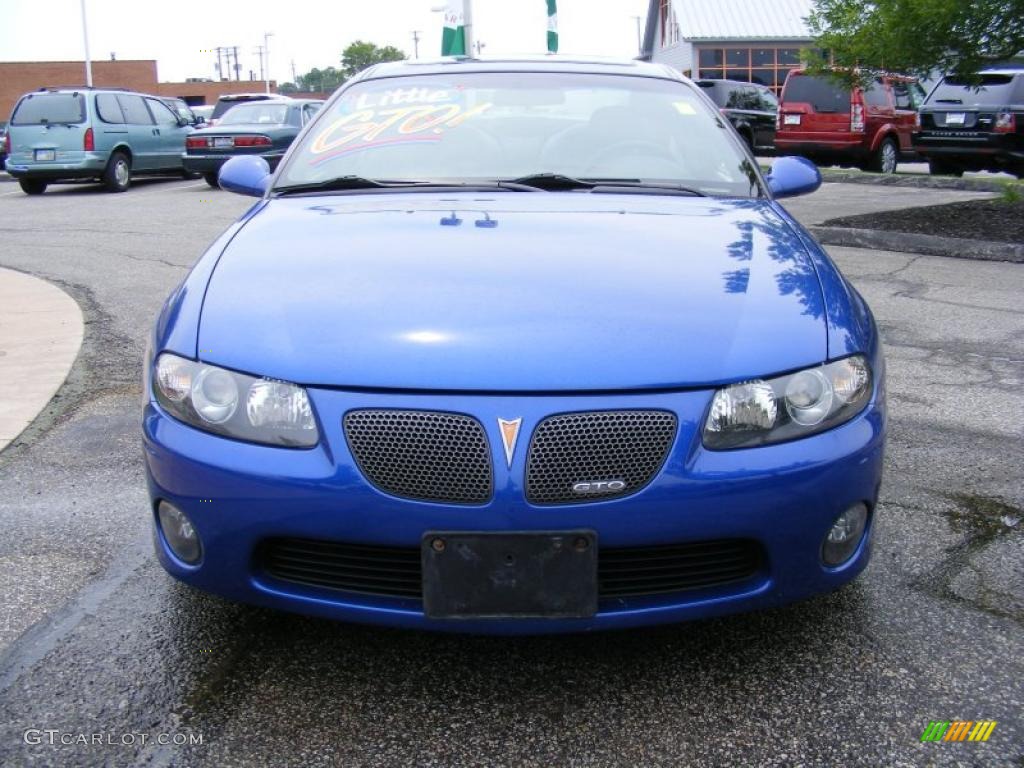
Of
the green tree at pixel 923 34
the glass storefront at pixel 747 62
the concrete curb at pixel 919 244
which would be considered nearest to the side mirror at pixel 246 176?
the concrete curb at pixel 919 244

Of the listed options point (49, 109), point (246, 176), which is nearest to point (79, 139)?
point (49, 109)

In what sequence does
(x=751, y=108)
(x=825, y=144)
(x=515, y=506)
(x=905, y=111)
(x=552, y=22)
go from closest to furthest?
→ 1. (x=515, y=506)
2. (x=825, y=144)
3. (x=905, y=111)
4. (x=552, y=22)
5. (x=751, y=108)

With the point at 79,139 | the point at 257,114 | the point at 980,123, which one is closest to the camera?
the point at 980,123

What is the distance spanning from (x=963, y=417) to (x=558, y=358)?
2.84m

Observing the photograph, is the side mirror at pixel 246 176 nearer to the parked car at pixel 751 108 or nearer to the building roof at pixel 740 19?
the parked car at pixel 751 108

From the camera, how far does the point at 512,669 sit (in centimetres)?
251

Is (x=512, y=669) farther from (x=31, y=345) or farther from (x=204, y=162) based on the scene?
(x=204, y=162)

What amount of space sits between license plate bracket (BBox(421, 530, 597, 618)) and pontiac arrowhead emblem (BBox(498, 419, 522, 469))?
0.17 metres

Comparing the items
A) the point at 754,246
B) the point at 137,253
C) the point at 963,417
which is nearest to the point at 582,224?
the point at 754,246

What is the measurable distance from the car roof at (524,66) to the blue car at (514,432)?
151 cm

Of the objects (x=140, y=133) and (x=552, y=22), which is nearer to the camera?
(x=140, y=133)

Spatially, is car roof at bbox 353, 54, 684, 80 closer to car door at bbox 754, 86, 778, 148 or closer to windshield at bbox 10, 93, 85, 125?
windshield at bbox 10, 93, 85, 125

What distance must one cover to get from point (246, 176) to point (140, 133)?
1489 centimetres

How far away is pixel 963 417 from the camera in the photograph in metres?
4.48
